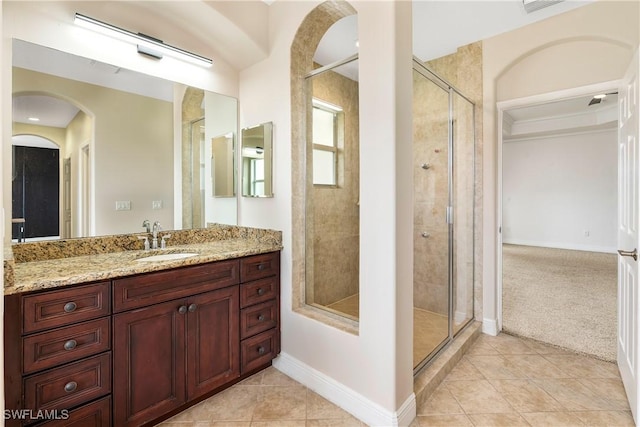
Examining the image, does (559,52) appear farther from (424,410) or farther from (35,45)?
(35,45)

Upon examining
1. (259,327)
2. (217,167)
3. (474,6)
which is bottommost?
(259,327)

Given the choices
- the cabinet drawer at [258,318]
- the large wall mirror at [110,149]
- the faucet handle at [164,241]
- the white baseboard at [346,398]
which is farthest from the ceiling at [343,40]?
the white baseboard at [346,398]

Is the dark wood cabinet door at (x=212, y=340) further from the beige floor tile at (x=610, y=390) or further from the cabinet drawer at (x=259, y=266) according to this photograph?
the beige floor tile at (x=610, y=390)

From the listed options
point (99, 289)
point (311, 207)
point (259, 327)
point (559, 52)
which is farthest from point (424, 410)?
point (559, 52)

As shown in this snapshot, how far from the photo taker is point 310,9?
6.93ft

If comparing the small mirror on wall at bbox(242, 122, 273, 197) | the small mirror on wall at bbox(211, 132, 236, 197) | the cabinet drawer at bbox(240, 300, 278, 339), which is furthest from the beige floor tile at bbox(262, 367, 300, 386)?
the small mirror on wall at bbox(211, 132, 236, 197)

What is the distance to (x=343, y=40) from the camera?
9.43ft

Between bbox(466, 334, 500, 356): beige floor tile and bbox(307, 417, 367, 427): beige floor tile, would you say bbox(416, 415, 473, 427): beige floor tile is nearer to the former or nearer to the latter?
bbox(307, 417, 367, 427): beige floor tile

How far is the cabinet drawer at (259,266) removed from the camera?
6.84 feet

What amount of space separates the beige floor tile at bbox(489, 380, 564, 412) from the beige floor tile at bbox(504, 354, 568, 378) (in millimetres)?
153

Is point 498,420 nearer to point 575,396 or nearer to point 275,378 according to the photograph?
point 575,396

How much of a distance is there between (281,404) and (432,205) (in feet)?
6.69

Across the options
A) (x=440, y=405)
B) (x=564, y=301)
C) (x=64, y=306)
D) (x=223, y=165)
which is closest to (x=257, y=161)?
(x=223, y=165)

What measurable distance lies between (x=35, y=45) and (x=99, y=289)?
4.62 ft
